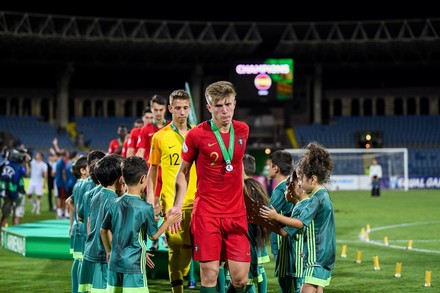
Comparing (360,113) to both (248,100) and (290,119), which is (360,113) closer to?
(290,119)

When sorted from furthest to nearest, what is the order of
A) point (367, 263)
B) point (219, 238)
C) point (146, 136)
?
point (367, 263), point (146, 136), point (219, 238)

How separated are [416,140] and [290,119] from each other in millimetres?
8546

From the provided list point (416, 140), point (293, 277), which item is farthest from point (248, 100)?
point (293, 277)

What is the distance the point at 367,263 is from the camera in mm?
13492

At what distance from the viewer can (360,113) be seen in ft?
189

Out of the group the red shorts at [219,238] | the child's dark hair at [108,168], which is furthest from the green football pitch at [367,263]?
the red shorts at [219,238]

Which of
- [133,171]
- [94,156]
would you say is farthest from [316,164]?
[94,156]

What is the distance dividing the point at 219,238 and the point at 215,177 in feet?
1.84

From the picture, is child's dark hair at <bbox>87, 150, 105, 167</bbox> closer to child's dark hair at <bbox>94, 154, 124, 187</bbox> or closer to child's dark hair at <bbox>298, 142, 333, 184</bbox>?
child's dark hair at <bbox>94, 154, 124, 187</bbox>

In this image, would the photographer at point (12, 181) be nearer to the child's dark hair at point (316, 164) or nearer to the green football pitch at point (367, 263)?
the green football pitch at point (367, 263)

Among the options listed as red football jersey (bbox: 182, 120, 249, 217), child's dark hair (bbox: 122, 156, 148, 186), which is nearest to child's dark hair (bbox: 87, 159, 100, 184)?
child's dark hair (bbox: 122, 156, 148, 186)

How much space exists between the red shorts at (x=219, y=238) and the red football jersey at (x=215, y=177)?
7 centimetres

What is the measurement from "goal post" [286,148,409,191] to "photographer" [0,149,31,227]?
27070 millimetres

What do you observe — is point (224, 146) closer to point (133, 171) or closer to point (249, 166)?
point (133, 171)
